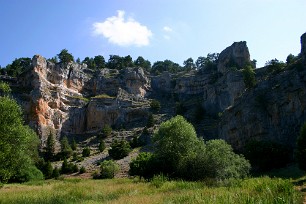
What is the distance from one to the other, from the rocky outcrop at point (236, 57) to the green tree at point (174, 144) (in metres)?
65.7

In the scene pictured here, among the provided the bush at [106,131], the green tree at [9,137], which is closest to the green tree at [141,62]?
the bush at [106,131]

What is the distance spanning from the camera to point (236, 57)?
349 ft

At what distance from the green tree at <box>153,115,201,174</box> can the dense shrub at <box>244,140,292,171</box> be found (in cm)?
1769

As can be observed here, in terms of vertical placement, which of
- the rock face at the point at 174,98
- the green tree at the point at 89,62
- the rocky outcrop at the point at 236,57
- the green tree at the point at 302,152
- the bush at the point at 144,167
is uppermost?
the green tree at the point at 89,62

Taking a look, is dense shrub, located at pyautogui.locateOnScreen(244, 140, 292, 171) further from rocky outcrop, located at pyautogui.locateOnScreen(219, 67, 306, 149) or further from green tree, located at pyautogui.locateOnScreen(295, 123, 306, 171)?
green tree, located at pyautogui.locateOnScreen(295, 123, 306, 171)

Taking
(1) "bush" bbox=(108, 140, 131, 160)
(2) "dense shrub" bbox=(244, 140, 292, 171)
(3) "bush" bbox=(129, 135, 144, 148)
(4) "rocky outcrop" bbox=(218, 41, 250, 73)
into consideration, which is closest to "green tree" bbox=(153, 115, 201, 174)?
(2) "dense shrub" bbox=(244, 140, 292, 171)

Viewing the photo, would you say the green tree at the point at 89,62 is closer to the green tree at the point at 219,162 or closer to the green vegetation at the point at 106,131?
the green vegetation at the point at 106,131

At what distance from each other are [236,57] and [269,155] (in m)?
57.6

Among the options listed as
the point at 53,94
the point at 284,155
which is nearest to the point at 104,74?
the point at 53,94

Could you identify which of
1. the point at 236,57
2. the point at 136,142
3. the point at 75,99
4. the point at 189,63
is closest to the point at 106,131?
the point at 136,142

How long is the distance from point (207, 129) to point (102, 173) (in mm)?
36676

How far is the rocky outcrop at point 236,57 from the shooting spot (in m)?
105

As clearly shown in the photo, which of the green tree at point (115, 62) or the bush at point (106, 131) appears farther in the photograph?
the green tree at point (115, 62)

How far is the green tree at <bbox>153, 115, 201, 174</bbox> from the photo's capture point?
41.9 metres
